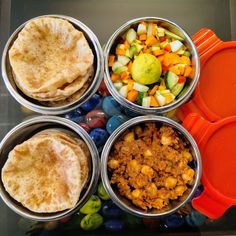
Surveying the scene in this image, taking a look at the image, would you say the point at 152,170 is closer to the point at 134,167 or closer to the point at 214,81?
the point at 134,167

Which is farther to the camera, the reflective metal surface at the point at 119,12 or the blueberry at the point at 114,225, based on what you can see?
the reflective metal surface at the point at 119,12

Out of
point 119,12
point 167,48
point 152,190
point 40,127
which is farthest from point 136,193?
point 119,12

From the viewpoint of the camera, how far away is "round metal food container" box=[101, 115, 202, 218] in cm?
119

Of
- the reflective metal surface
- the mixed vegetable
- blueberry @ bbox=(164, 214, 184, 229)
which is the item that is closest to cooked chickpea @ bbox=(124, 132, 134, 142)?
the mixed vegetable

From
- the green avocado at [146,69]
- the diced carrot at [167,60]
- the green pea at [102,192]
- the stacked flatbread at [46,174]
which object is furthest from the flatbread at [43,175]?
the diced carrot at [167,60]

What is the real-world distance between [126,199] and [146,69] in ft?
1.32

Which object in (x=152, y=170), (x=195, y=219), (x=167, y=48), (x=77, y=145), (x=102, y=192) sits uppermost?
(x=167, y=48)

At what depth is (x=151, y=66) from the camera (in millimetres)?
1228

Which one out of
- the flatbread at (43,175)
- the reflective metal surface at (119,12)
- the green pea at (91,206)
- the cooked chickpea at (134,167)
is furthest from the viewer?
the reflective metal surface at (119,12)

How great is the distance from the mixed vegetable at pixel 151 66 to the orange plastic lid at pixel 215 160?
126mm

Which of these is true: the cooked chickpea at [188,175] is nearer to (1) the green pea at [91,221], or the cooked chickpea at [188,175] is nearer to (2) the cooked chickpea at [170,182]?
(2) the cooked chickpea at [170,182]

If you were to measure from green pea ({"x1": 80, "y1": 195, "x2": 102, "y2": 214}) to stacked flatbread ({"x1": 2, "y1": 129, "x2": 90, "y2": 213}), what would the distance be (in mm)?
178

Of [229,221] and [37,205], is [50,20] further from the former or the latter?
[229,221]

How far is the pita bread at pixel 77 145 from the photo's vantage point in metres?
1.14
